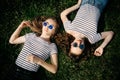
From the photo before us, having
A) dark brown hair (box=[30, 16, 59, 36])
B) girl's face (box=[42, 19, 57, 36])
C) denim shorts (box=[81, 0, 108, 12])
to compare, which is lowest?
dark brown hair (box=[30, 16, 59, 36])

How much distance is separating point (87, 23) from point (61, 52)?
87cm

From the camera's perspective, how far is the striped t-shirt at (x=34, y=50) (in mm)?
5973

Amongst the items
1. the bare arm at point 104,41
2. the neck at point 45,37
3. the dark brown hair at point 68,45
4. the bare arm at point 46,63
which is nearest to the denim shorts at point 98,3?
the bare arm at point 104,41

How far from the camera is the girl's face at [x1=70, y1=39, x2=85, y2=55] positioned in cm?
609

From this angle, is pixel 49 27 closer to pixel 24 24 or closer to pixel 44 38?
pixel 44 38

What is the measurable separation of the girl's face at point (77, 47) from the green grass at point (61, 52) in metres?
0.58

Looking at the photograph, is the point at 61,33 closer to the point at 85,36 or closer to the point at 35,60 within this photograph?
the point at 85,36

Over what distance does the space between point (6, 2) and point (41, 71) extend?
5.40 ft

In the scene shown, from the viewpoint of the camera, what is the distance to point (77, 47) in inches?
239

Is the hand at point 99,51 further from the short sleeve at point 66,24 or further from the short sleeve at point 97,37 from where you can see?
the short sleeve at point 66,24

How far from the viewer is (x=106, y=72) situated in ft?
21.6

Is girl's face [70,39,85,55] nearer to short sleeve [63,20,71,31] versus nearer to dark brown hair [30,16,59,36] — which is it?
short sleeve [63,20,71,31]

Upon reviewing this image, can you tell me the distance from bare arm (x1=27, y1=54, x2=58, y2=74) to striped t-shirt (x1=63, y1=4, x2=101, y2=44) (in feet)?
2.48

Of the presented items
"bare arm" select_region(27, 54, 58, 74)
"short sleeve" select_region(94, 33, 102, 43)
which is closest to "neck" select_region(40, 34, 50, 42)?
"bare arm" select_region(27, 54, 58, 74)
